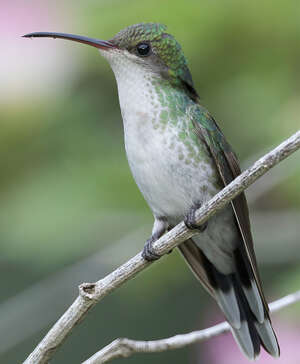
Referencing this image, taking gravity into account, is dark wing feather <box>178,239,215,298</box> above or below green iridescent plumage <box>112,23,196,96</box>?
below

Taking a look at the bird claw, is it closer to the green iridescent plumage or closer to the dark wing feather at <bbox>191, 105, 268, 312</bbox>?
the dark wing feather at <bbox>191, 105, 268, 312</bbox>

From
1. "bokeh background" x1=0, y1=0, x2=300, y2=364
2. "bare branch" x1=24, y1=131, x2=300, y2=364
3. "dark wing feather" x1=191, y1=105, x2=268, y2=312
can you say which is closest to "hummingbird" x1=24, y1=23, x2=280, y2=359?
"dark wing feather" x1=191, y1=105, x2=268, y2=312

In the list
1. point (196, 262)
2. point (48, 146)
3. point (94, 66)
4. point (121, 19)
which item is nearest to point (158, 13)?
point (121, 19)

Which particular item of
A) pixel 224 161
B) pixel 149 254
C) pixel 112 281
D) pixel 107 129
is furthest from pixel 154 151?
pixel 107 129

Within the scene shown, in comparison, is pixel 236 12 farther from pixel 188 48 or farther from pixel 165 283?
pixel 165 283

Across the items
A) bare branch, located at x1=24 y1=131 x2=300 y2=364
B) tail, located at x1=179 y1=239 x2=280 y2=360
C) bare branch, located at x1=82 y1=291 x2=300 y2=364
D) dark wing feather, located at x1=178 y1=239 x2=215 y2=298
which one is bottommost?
tail, located at x1=179 y1=239 x2=280 y2=360

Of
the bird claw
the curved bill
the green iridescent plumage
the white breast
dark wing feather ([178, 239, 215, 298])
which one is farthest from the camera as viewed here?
dark wing feather ([178, 239, 215, 298])

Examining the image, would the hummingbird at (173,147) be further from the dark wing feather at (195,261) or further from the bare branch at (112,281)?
the bare branch at (112,281)

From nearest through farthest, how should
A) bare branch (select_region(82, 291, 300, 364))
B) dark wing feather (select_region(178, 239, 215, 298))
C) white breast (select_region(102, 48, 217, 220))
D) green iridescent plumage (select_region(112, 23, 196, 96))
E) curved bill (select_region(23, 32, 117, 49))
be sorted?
bare branch (select_region(82, 291, 300, 364)) → curved bill (select_region(23, 32, 117, 49)) → white breast (select_region(102, 48, 217, 220)) → green iridescent plumage (select_region(112, 23, 196, 96)) → dark wing feather (select_region(178, 239, 215, 298))
